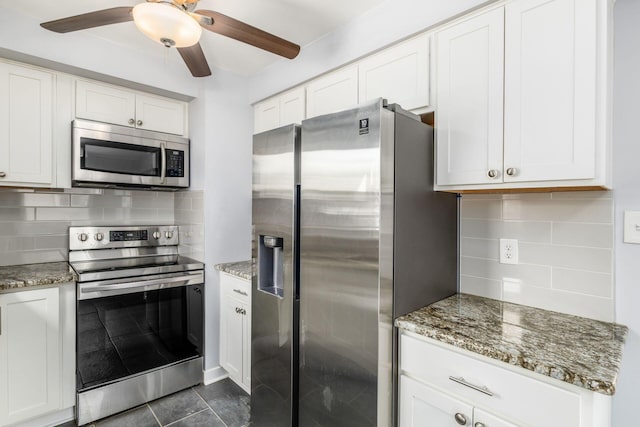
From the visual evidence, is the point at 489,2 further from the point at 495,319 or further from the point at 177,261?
the point at 177,261

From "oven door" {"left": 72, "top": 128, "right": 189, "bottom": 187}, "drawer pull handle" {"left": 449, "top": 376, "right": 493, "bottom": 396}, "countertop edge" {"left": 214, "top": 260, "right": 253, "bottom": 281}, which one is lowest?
"drawer pull handle" {"left": 449, "top": 376, "right": 493, "bottom": 396}

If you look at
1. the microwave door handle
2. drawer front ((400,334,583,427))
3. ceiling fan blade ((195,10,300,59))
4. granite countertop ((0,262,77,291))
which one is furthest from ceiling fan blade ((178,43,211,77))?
drawer front ((400,334,583,427))

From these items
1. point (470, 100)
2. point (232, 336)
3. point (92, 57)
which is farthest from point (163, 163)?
point (470, 100)

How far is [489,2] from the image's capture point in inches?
54.8

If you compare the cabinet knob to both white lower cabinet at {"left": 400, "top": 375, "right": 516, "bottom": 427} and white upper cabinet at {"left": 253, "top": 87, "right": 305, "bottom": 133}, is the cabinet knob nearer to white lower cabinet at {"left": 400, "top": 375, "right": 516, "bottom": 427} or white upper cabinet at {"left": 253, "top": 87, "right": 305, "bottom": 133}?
white lower cabinet at {"left": 400, "top": 375, "right": 516, "bottom": 427}

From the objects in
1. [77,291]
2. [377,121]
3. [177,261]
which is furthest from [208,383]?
[377,121]

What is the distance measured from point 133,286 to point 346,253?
1.59m

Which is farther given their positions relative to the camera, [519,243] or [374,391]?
[519,243]

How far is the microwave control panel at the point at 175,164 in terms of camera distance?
2.59 metres

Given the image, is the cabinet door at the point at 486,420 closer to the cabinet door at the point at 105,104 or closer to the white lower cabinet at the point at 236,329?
the white lower cabinet at the point at 236,329

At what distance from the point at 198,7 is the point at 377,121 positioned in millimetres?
1290

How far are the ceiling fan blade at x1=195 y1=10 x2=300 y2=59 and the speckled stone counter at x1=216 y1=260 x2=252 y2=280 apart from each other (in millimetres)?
1358

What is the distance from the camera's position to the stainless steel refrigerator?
132 centimetres

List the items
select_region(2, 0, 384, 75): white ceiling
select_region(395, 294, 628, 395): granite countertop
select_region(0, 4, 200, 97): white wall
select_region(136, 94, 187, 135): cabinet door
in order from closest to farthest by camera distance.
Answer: select_region(395, 294, 628, 395): granite countertop
select_region(2, 0, 384, 75): white ceiling
select_region(0, 4, 200, 97): white wall
select_region(136, 94, 187, 135): cabinet door
